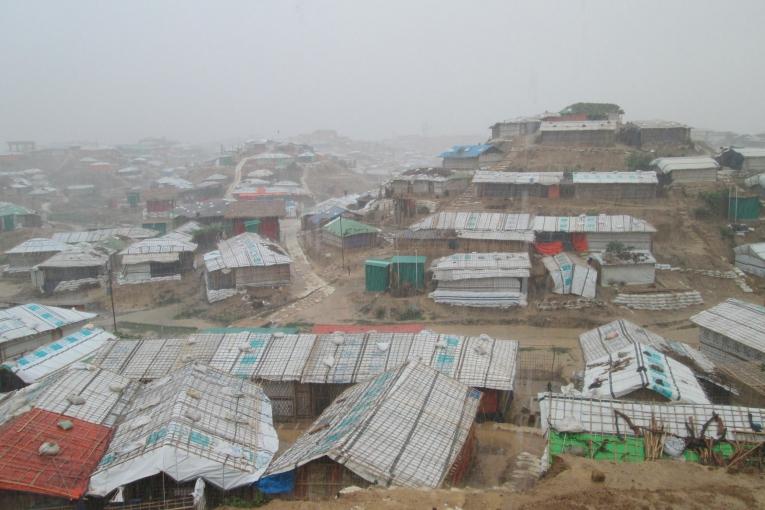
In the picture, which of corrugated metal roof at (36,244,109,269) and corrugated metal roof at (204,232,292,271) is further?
corrugated metal roof at (36,244,109,269)

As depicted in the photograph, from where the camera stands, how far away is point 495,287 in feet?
92.8

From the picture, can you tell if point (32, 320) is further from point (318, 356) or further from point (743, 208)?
point (743, 208)

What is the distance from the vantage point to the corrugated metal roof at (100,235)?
150ft

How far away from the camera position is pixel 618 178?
35969 mm

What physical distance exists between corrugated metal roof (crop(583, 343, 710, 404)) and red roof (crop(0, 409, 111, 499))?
11459 millimetres

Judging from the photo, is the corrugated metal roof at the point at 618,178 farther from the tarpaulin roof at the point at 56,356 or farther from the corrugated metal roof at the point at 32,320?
the corrugated metal roof at the point at 32,320

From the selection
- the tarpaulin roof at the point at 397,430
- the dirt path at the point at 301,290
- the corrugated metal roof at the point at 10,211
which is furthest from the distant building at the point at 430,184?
the corrugated metal roof at the point at 10,211

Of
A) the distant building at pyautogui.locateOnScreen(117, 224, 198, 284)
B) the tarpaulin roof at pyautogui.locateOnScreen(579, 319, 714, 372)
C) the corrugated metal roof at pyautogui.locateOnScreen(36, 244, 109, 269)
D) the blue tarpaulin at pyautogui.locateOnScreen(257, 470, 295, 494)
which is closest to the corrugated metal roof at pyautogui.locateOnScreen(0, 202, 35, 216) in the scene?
the corrugated metal roof at pyautogui.locateOnScreen(36, 244, 109, 269)

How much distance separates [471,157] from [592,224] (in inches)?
660

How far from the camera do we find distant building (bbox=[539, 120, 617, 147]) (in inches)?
1709

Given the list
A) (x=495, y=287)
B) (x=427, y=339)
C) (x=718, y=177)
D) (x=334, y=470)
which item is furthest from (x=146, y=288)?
(x=718, y=177)

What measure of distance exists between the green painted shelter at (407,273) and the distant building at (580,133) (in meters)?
19.4

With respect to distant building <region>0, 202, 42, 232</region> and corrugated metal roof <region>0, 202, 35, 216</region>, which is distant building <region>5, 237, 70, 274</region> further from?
corrugated metal roof <region>0, 202, 35, 216</region>

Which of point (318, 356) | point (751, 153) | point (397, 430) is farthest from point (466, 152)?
point (397, 430)
